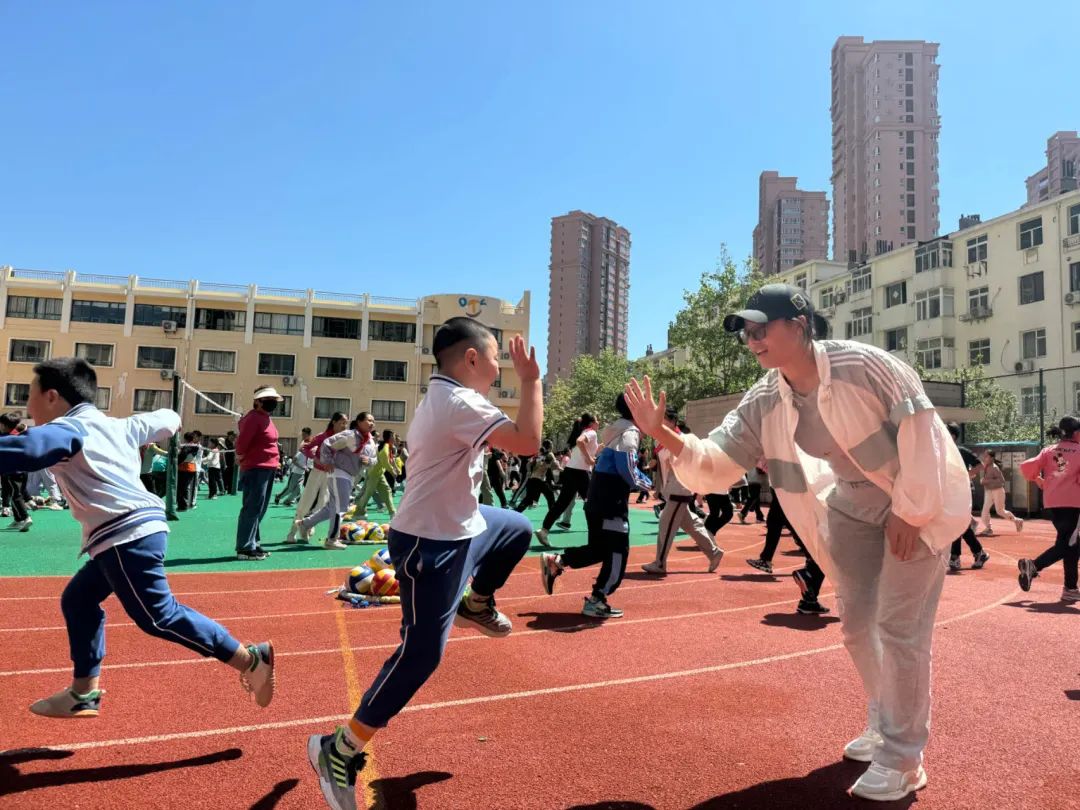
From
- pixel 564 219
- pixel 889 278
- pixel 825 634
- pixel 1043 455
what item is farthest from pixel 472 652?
pixel 564 219

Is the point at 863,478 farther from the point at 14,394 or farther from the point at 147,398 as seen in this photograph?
the point at 14,394

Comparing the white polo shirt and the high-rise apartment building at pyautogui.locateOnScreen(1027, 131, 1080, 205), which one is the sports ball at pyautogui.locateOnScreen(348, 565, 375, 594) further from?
the high-rise apartment building at pyautogui.locateOnScreen(1027, 131, 1080, 205)

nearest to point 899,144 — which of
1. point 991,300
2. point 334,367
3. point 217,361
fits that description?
point 991,300

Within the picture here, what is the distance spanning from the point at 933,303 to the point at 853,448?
47.8 m

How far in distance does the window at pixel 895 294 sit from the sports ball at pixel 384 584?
47.4 metres

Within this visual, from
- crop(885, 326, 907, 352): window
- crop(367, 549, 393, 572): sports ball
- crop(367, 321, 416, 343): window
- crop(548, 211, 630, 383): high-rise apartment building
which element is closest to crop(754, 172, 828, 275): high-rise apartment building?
crop(548, 211, 630, 383): high-rise apartment building

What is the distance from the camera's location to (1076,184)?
41.5m

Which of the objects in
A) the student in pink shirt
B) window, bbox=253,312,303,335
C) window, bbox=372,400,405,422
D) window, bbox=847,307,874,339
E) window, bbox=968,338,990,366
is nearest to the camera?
the student in pink shirt

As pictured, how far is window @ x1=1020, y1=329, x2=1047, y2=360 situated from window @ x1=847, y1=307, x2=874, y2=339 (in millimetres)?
9821

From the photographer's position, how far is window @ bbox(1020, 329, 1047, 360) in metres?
38.8

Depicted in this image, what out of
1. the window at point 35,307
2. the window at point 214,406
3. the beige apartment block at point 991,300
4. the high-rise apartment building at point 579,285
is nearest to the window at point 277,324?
the window at point 214,406

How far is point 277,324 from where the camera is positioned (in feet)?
189

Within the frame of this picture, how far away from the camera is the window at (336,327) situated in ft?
192

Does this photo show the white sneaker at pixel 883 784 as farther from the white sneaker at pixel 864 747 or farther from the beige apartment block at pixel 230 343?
the beige apartment block at pixel 230 343
